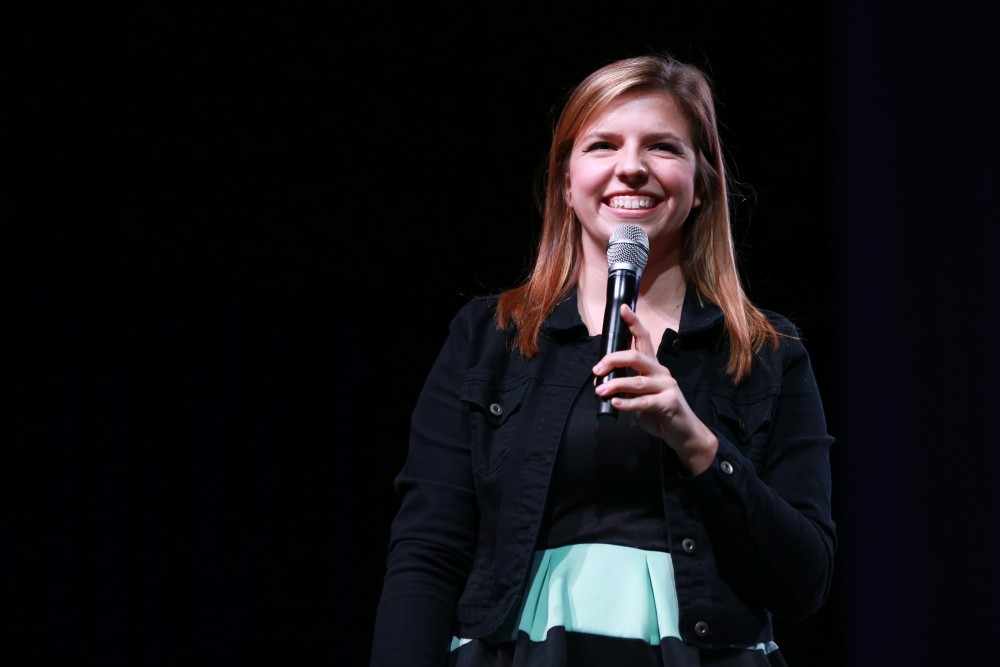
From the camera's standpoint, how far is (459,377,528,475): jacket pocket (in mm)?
1291

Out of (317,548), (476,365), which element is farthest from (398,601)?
(317,548)

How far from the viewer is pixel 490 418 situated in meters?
1.32

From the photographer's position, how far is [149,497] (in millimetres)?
2621

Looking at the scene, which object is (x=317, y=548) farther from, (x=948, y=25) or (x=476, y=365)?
(x=948, y=25)

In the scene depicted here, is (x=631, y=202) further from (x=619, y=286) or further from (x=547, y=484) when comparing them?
(x=547, y=484)

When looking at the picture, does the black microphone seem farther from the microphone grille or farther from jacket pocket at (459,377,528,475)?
jacket pocket at (459,377,528,475)

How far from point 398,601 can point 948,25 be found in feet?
6.40

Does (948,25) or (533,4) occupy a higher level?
(533,4)

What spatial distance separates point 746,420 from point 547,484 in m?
0.26

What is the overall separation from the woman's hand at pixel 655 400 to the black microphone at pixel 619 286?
0.04 feet

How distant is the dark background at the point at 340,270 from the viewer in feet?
8.12

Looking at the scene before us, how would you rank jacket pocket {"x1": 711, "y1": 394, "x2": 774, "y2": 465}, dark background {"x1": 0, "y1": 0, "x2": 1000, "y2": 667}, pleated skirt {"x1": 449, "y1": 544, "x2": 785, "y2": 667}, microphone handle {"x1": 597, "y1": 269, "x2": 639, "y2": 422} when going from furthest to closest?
1. dark background {"x1": 0, "y1": 0, "x2": 1000, "y2": 667}
2. jacket pocket {"x1": 711, "y1": 394, "x2": 774, "y2": 465}
3. pleated skirt {"x1": 449, "y1": 544, "x2": 785, "y2": 667}
4. microphone handle {"x1": 597, "y1": 269, "x2": 639, "y2": 422}

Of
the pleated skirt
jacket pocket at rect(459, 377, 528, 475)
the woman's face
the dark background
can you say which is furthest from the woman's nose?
the dark background

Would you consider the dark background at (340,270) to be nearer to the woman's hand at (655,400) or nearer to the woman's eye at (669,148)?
the woman's eye at (669,148)
